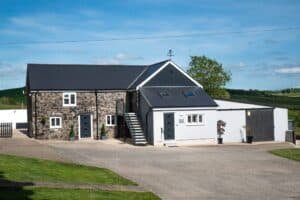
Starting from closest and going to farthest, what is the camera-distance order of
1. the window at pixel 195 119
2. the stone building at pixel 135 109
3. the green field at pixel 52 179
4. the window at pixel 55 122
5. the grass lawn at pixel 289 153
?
the green field at pixel 52 179
the grass lawn at pixel 289 153
the stone building at pixel 135 109
the window at pixel 195 119
the window at pixel 55 122

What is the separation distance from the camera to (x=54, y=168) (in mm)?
22359

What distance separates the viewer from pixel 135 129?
128ft

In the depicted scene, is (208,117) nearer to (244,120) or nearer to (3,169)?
(244,120)

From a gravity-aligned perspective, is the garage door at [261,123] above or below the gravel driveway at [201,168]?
above

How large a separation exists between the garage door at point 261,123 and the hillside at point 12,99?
47.7 meters

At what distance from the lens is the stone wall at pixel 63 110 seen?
40.1 meters

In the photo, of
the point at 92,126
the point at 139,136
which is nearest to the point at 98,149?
the point at 139,136

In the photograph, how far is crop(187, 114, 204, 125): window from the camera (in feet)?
126

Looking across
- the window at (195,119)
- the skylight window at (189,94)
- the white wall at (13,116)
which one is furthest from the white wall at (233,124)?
the white wall at (13,116)

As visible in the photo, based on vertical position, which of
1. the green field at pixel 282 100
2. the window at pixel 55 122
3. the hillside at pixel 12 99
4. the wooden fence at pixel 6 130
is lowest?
the wooden fence at pixel 6 130

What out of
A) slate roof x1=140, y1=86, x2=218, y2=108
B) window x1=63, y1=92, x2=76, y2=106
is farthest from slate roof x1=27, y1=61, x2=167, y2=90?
slate roof x1=140, y1=86, x2=218, y2=108

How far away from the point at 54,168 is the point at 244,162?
34.0ft

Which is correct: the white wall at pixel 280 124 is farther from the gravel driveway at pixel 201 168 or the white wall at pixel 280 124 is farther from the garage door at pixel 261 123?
the gravel driveway at pixel 201 168

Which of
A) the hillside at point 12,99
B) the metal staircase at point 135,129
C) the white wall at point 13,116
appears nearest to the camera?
the metal staircase at point 135,129
